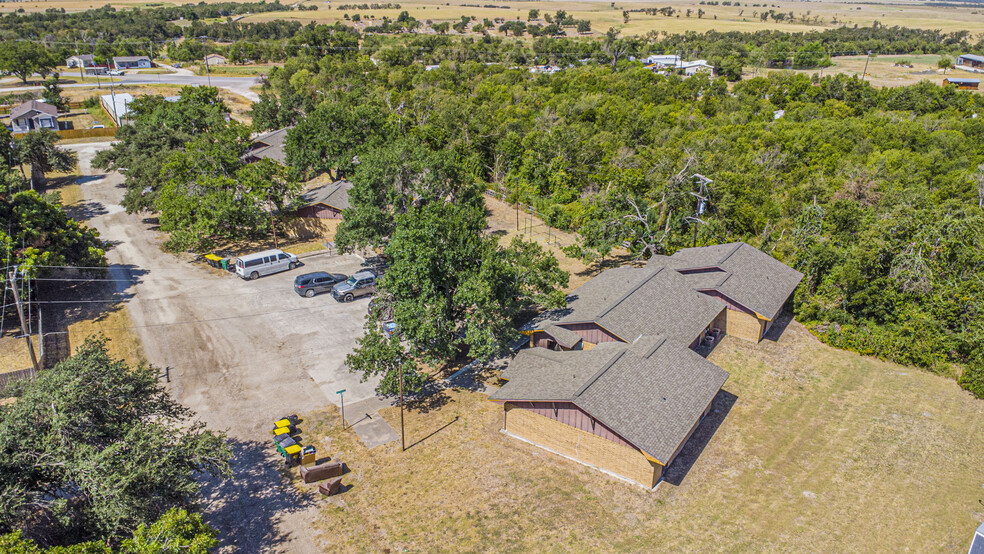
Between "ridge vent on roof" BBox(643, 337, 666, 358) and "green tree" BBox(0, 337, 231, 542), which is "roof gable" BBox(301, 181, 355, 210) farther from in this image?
"green tree" BBox(0, 337, 231, 542)

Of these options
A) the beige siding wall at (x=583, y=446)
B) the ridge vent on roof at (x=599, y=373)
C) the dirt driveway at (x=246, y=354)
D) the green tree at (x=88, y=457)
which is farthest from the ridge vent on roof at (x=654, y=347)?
the green tree at (x=88, y=457)

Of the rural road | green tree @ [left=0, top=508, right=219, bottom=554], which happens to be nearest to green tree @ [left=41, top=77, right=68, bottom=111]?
the rural road

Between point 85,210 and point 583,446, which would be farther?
point 85,210

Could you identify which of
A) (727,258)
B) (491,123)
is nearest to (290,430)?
(727,258)

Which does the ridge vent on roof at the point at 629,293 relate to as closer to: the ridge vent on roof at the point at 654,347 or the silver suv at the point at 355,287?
the ridge vent on roof at the point at 654,347

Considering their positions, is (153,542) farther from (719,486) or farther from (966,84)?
(966,84)

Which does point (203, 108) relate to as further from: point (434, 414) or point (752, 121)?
point (752, 121)

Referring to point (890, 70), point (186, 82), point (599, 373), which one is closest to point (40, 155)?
point (599, 373)
